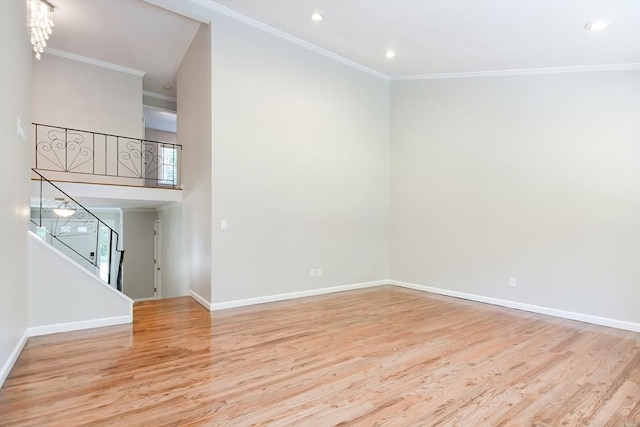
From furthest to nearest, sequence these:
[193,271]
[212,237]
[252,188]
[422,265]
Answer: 1. [422,265]
2. [193,271]
3. [252,188]
4. [212,237]

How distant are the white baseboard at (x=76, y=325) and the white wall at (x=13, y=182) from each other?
213mm

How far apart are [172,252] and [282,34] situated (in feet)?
15.1

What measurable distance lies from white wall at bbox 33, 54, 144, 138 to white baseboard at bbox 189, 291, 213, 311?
12.9 feet

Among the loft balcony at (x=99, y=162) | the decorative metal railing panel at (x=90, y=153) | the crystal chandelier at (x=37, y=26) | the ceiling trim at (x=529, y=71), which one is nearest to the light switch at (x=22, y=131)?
the crystal chandelier at (x=37, y=26)

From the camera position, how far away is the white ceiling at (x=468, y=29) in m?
3.65

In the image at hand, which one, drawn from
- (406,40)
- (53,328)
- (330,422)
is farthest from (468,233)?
(53,328)

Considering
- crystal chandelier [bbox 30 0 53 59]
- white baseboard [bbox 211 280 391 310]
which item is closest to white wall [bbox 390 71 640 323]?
white baseboard [bbox 211 280 391 310]

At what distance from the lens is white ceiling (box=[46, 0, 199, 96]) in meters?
5.05

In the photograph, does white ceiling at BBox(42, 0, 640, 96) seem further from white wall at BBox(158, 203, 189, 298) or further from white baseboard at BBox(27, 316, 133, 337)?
white baseboard at BBox(27, 316, 133, 337)

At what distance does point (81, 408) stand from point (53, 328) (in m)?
1.93

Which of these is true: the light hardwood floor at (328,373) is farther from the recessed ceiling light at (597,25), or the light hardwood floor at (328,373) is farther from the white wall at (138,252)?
the white wall at (138,252)

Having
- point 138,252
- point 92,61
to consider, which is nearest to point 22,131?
point 92,61

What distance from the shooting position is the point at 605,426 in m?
2.19

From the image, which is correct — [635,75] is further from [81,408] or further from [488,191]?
[81,408]
